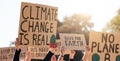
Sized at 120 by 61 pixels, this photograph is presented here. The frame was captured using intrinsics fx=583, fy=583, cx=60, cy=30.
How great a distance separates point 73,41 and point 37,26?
52.2 inches

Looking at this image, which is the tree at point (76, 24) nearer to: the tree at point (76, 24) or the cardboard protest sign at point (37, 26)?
the tree at point (76, 24)

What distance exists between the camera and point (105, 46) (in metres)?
15.5

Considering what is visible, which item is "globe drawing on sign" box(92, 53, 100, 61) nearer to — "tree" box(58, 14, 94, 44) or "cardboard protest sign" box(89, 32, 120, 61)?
"cardboard protest sign" box(89, 32, 120, 61)

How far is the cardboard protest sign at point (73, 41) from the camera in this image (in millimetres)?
16203

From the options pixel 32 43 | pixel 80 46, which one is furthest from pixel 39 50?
pixel 80 46

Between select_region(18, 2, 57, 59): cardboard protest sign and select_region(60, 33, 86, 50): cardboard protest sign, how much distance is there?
1.23 ft

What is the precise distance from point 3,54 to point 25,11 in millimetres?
2103

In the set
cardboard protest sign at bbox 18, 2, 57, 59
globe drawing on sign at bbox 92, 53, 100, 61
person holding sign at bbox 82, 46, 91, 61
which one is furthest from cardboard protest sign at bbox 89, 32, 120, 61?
cardboard protest sign at bbox 18, 2, 57, 59

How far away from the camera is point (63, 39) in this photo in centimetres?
1619

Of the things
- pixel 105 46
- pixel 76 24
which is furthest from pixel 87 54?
pixel 76 24

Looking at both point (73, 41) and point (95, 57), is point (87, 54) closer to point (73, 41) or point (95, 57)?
point (95, 57)

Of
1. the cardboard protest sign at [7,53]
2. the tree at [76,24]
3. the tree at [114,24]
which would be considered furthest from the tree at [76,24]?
the cardboard protest sign at [7,53]

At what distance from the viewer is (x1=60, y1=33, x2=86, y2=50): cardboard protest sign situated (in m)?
16.2

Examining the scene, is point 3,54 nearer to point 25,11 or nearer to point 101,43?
point 25,11
